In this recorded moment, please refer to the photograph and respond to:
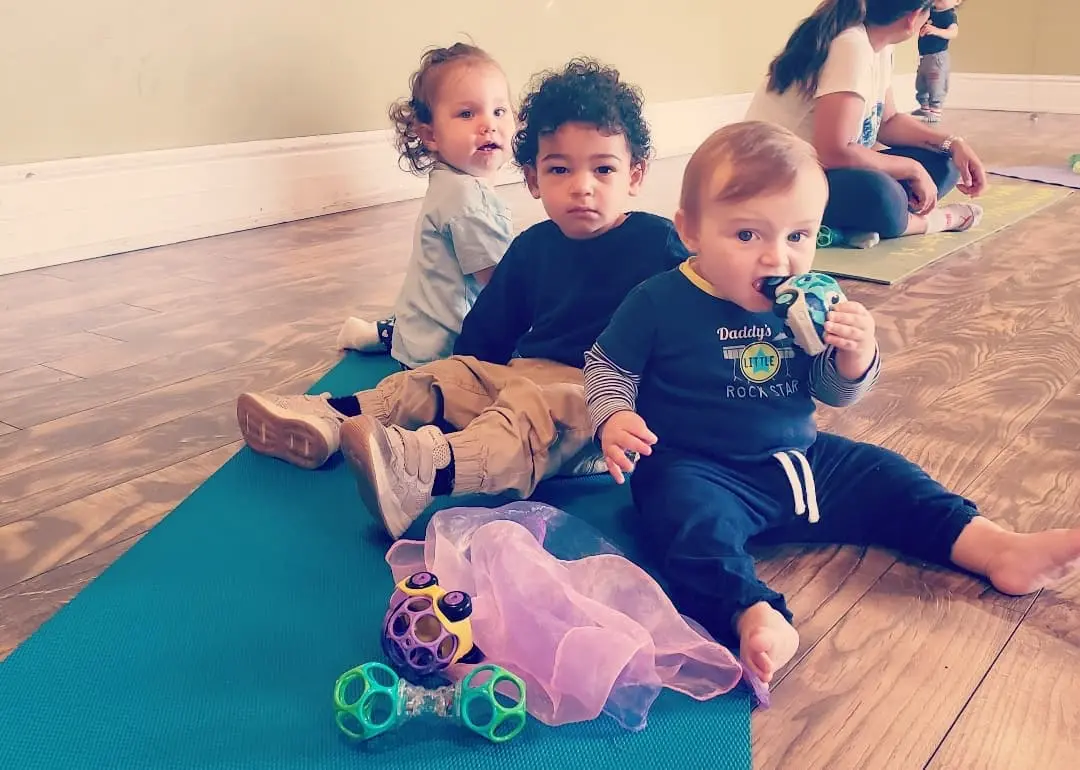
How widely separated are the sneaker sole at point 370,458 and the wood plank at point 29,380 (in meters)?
0.70

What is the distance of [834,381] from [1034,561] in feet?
0.74

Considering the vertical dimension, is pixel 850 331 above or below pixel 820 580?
above

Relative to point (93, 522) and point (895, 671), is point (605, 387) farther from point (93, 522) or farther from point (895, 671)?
point (93, 522)

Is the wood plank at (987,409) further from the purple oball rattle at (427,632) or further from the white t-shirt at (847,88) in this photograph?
the white t-shirt at (847,88)

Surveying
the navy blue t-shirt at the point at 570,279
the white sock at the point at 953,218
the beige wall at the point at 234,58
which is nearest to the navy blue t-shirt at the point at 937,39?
the beige wall at the point at 234,58

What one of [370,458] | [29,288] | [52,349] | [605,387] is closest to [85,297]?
[29,288]

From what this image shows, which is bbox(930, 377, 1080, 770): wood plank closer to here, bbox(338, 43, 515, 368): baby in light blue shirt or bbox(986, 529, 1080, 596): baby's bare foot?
bbox(986, 529, 1080, 596): baby's bare foot

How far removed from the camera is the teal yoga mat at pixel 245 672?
682 millimetres

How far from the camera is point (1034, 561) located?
0.83 metres

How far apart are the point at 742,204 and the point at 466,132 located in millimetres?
614

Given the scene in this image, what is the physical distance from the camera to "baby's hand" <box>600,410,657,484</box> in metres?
0.87

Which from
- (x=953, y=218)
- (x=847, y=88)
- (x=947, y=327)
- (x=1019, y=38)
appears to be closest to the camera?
(x=947, y=327)

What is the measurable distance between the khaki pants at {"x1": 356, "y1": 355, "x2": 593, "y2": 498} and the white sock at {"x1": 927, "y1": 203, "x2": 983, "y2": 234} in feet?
4.65

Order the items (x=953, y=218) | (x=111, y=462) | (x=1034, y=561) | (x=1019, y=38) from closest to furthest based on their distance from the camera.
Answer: (x=1034, y=561) < (x=111, y=462) < (x=953, y=218) < (x=1019, y=38)
